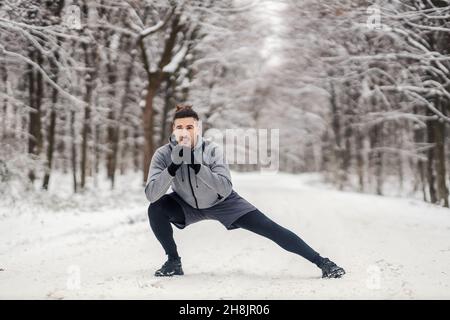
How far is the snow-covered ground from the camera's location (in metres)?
3.40

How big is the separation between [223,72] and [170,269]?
19.0 m

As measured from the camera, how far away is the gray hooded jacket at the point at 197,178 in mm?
3734

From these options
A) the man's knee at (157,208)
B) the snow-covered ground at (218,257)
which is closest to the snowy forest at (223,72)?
the snow-covered ground at (218,257)

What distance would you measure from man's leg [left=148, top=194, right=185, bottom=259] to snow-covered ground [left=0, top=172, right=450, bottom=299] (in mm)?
323

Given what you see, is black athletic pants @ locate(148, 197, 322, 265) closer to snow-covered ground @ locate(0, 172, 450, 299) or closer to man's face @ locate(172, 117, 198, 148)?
Answer: snow-covered ground @ locate(0, 172, 450, 299)

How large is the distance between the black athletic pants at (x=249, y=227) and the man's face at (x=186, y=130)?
0.57m

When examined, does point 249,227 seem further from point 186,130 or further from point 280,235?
point 186,130

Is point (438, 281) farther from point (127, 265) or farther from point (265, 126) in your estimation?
point (265, 126)

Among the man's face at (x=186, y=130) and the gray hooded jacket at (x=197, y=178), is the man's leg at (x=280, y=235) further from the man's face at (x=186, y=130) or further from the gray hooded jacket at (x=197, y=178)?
the man's face at (x=186, y=130)

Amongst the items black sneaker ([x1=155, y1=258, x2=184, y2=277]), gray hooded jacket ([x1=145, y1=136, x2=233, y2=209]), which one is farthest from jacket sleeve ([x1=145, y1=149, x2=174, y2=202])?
black sneaker ([x1=155, y1=258, x2=184, y2=277])

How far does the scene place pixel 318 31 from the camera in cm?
1219
